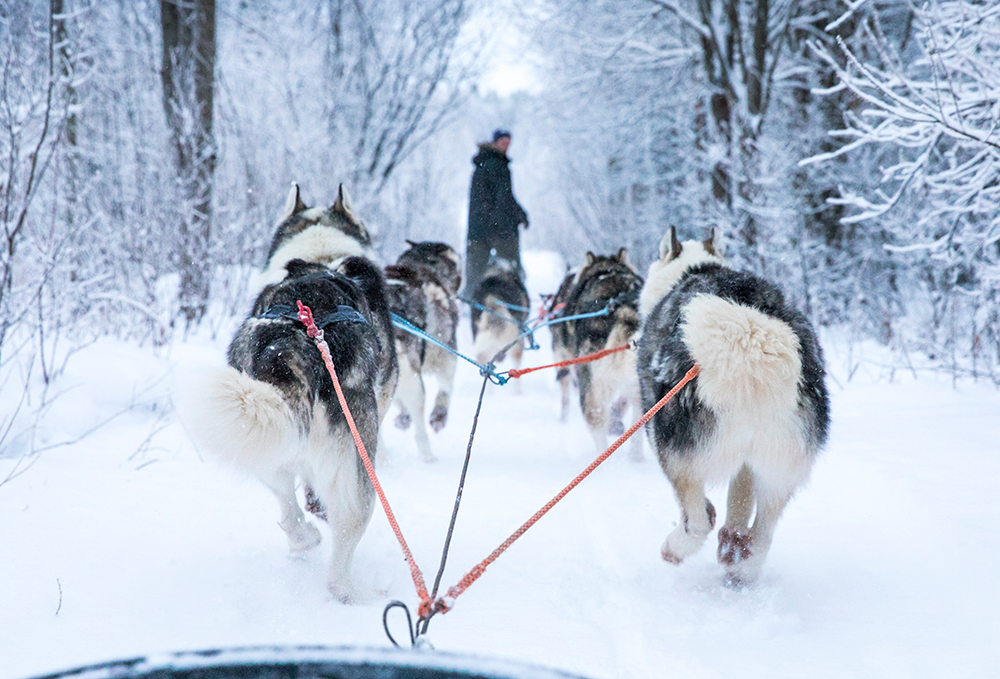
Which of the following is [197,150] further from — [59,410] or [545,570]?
[545,570]

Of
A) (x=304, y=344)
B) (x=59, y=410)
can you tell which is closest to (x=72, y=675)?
(x=304, y=344)

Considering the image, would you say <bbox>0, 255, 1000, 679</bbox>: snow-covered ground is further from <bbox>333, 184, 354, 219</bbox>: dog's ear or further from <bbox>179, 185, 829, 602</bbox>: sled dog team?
<bbox>333, 184, 354, 219</bbox>: dog's ear

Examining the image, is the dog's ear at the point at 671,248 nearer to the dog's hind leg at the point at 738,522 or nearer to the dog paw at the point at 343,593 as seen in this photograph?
the dog's hind leg at the point at 738,522

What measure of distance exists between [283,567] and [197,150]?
4.94m

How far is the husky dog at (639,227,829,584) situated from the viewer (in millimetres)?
1837

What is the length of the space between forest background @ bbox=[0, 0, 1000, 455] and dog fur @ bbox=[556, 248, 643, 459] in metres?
0.85

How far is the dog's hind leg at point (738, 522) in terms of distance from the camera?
214 centimetres

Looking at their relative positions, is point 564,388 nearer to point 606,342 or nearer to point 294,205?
point 606,342

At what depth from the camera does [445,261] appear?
4.78 metres

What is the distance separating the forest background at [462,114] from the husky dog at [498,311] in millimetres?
2561

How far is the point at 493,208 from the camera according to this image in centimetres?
720

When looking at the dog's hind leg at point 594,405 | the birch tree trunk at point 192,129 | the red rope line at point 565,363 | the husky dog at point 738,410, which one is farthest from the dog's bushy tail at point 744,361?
the birch tree trunk at point 192,129

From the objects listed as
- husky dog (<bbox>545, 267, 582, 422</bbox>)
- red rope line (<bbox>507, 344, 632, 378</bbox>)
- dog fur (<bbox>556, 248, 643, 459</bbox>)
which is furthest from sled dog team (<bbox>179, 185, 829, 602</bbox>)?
husky dog (<bbox>545, 267, 582, 422</bbox>)

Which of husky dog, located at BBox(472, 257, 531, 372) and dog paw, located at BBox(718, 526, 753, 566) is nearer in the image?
dog paw, located at BBox(718, 526, 753, 566)
